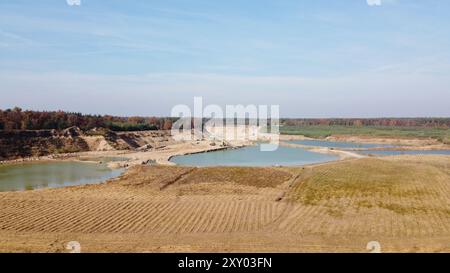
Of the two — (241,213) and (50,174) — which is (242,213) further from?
(50,174)

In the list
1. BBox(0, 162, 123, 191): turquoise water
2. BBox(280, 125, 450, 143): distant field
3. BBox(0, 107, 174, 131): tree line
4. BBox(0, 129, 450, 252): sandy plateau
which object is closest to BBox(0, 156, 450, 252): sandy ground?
BBox(0, 129, 450, 252): sandy plateau

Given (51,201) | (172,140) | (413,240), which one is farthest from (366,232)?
(172,140)

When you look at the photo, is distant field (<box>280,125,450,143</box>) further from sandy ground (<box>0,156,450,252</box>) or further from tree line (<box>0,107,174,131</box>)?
sandy ground (<box>0,156,450,252</box>)

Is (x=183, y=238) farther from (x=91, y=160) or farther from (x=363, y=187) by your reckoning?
(x=91, y=160)

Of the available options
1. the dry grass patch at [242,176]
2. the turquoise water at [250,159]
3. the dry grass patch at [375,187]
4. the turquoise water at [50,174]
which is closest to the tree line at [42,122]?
the turquoise water at [50,174]
